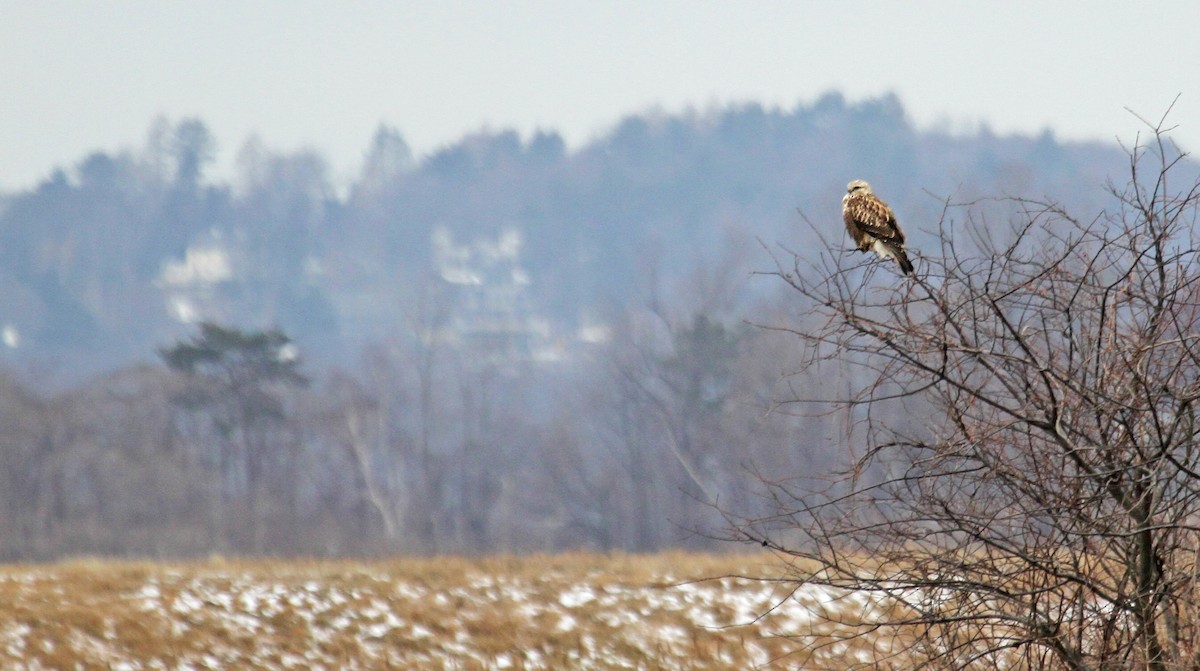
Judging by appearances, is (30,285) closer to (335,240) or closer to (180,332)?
(180,332)

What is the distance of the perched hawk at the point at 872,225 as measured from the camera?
21.5 feet

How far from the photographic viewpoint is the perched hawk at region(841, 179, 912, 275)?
21.5 feet

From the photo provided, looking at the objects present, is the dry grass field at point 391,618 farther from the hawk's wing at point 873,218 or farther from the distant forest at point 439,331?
the hawk's wing at point 873,218

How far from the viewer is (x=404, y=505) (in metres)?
55.6

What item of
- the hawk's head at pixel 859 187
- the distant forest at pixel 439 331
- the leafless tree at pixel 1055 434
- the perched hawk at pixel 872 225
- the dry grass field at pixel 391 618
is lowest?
the dry grass field at pixel 391 618

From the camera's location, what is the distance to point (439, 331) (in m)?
77.3

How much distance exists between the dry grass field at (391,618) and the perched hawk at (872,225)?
5.37 metres

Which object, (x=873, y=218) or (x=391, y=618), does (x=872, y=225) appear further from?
(x=391, y=618)

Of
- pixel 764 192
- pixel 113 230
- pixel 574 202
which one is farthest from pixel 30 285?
pixel 764 192

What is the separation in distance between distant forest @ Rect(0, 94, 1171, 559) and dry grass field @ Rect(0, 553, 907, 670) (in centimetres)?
155

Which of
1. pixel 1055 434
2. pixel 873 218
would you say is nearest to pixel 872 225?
pixel 873 218

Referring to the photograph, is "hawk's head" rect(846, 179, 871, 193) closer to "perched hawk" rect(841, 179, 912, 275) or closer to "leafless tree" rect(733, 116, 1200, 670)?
"perched hawk" rect(841, 179, 912, 275)

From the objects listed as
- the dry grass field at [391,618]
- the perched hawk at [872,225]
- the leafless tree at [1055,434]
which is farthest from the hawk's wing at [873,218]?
the dry grass field at [391,618]

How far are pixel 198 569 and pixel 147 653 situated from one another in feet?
9.55
